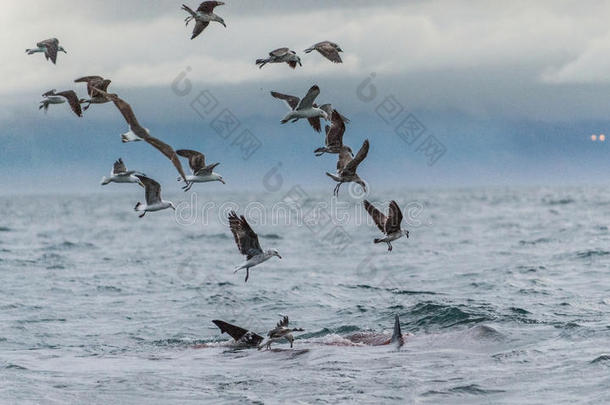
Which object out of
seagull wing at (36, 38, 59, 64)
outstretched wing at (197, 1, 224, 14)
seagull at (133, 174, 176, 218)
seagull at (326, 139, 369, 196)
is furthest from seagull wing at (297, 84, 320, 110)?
seagull wing at (36, 38, 59, 64)

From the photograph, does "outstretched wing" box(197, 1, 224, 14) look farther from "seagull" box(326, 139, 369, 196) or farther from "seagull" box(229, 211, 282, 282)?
"seagull" box(229, 211, 282, 282)

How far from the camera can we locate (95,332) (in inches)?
1014

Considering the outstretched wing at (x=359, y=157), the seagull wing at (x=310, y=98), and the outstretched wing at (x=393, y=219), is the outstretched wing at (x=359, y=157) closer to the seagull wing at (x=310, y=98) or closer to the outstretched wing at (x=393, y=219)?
the outstretched wing at (x=393, y=219)

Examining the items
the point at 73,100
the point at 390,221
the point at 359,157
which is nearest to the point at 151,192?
the point at 73,100

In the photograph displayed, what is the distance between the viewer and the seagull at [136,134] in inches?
527

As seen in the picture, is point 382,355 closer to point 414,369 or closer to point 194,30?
point 414,369

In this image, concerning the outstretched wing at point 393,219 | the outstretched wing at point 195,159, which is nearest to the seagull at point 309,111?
the outstretched wing at point 195,159

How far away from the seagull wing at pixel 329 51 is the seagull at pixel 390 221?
2921mm

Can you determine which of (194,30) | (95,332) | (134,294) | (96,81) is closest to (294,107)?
(194,30)

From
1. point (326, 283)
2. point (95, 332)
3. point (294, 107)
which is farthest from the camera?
point (326, 283)

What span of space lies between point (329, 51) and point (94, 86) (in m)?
4.47

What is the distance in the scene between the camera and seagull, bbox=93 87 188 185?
13.4 meters

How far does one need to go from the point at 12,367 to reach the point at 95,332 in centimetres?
611

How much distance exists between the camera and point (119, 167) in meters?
16.9
